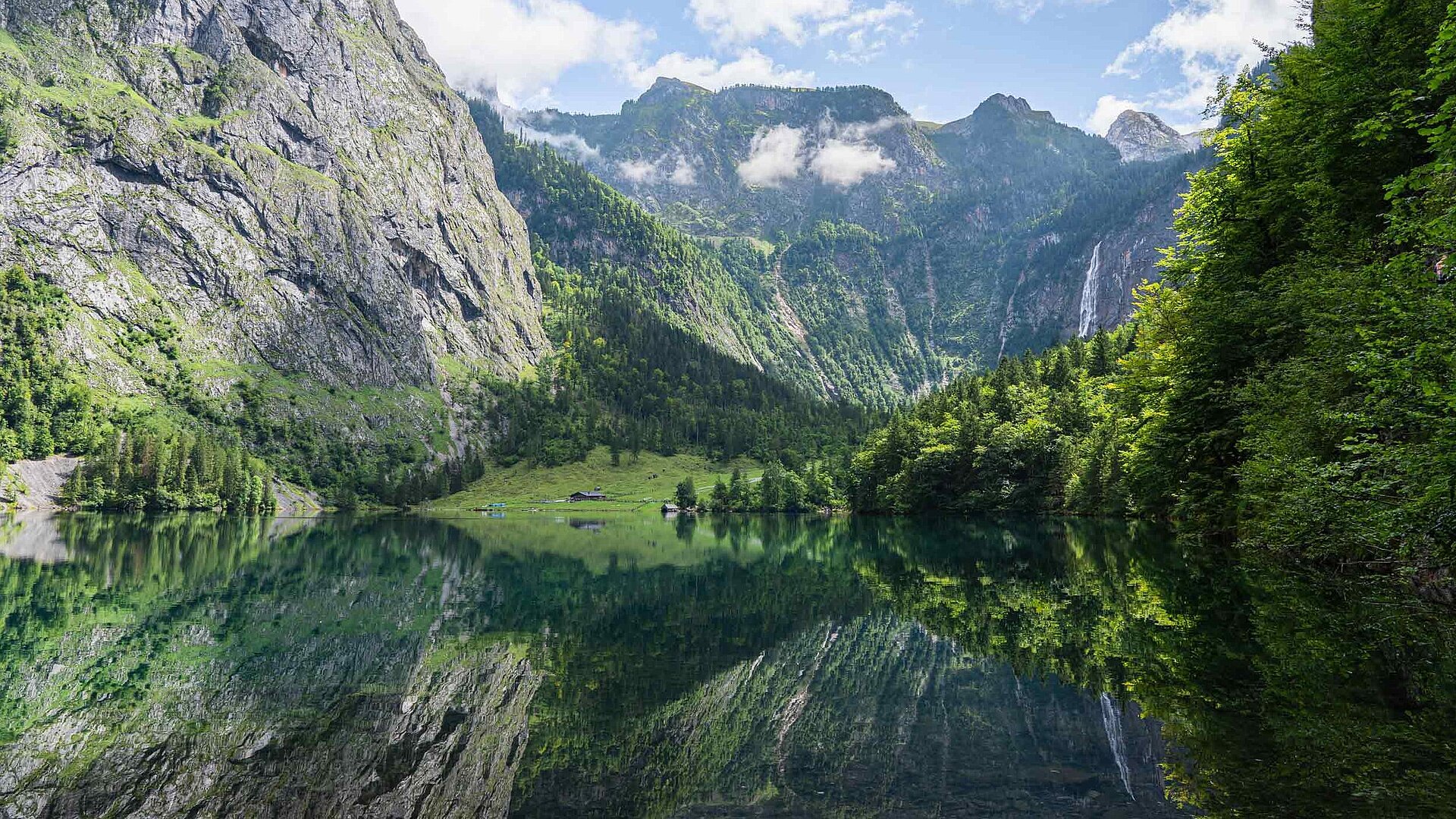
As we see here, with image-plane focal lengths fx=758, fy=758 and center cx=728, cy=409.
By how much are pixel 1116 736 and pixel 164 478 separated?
188 m

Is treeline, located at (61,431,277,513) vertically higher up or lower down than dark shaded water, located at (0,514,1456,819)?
higher up

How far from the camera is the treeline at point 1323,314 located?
49.0 ft

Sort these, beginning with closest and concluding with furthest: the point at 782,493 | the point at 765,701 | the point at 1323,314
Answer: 1. the point at 765,701
2. the point at 1323,314
3. the point at 782,493

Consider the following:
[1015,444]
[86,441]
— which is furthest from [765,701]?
[86,441]

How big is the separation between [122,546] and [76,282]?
173521 mm

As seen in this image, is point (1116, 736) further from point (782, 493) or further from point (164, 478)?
point (164, 478)

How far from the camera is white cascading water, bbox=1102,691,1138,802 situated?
9875 mm

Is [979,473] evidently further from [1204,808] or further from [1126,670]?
[1204,808]

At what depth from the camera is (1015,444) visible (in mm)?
88250

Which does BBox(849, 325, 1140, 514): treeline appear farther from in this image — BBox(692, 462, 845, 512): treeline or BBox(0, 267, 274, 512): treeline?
BBox(0, 267, 274, 512): treeline

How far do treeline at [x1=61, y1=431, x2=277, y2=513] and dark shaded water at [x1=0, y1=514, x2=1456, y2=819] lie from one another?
5840 inches

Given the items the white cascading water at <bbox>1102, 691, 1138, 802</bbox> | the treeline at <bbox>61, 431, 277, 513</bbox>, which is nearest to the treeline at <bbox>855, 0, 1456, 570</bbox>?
the white cascading water at <bbox>1102, 691, 1138, 802</bbox>

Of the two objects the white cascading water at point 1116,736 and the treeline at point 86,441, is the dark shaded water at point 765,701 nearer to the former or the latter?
the white cascading water at point 1116,736

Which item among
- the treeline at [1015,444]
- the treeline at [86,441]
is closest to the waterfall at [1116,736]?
the treeline at [1015,444]
